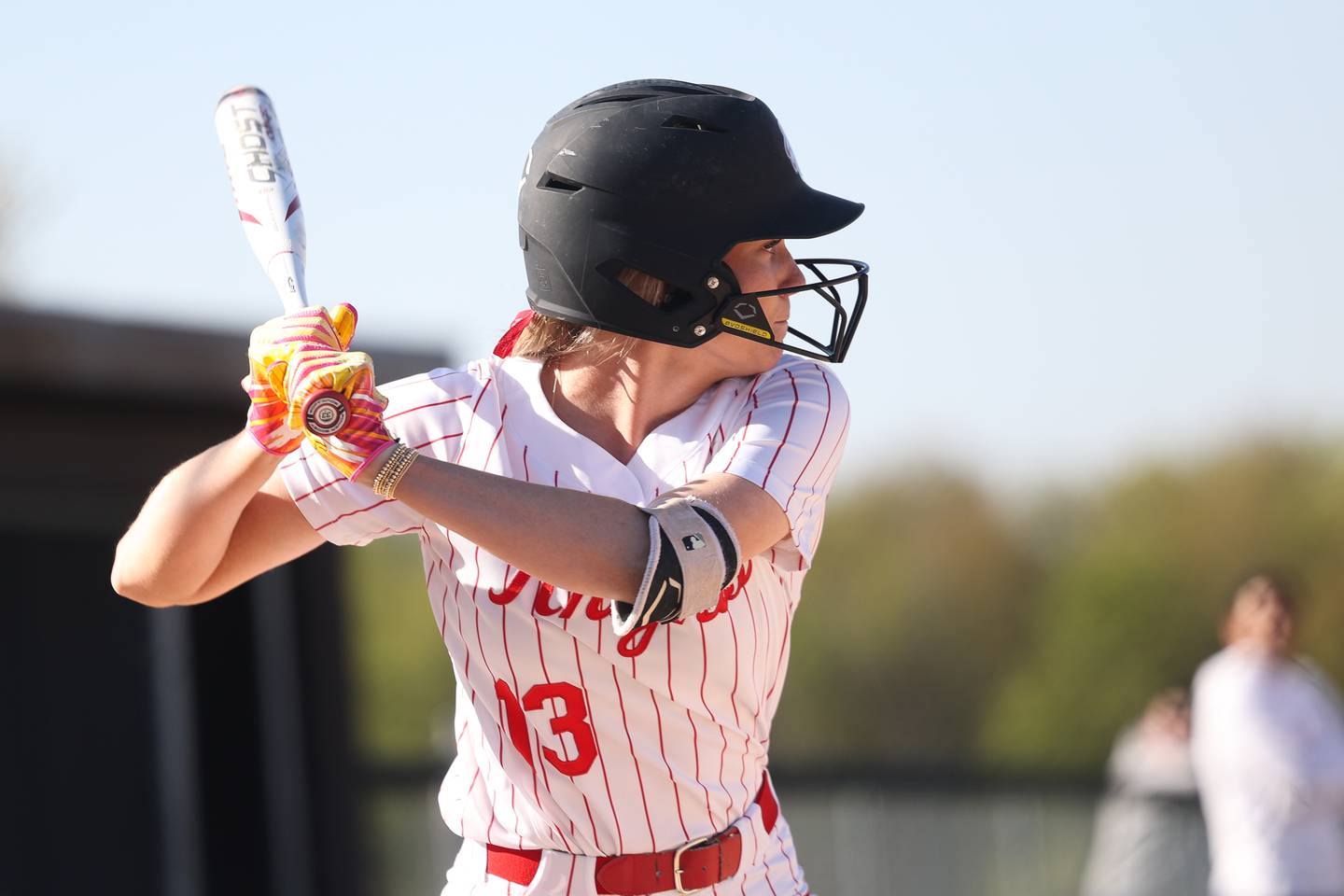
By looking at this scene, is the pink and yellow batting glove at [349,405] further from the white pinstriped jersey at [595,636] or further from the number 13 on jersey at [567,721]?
the number 13 on jersey at [567,721]

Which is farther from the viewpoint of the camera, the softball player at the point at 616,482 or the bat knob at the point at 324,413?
the softball player at the point at 616,482

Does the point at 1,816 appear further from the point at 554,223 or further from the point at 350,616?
the point at 554,223

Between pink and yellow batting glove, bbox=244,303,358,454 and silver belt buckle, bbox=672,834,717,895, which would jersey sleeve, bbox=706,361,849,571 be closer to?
silver belt buckle, bbox=672,834,717,895

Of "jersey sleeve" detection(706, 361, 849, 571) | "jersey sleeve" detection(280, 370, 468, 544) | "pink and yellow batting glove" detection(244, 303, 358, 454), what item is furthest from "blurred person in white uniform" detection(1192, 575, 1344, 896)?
"pink and yellow batting glove" detection(244, 303, 358, 454)

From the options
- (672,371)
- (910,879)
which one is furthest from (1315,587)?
(672,371)

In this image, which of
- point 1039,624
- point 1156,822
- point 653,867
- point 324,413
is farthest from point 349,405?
point 1039,624

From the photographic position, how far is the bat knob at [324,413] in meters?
2.08

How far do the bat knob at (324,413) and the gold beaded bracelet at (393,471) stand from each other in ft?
0.24

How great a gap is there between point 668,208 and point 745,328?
20 centimetres

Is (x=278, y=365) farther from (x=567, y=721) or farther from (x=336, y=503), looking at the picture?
(x=567, y=721)

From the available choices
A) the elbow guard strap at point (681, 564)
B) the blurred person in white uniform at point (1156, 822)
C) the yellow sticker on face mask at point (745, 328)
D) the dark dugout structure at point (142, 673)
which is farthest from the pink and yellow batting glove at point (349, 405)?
the blurred person in white uniform at point (1156, 822)

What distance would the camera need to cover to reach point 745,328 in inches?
93.4

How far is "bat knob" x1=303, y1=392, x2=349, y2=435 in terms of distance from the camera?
2080 mm

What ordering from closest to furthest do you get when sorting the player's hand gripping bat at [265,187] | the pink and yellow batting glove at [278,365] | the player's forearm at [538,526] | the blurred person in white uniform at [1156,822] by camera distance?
the player's forearm at [538,526] < the pink and yellow batting glove at [278,365] < the player's hand gripping bat at [265,187] < the blurred person in white uniform at [1156,822]
